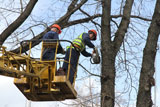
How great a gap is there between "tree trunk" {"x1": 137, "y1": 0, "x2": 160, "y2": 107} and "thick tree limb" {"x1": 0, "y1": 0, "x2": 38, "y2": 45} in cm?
291

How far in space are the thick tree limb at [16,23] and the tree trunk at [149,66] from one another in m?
2.91

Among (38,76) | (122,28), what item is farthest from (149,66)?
(38,76)

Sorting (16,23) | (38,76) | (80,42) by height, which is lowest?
(38,76)

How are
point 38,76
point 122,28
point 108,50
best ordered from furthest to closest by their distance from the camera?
point 122,28 < point 108,50 < point 38,76

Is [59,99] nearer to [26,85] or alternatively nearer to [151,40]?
[26,85]

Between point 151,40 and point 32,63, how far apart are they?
240cm

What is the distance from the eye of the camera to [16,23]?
7.87 metres

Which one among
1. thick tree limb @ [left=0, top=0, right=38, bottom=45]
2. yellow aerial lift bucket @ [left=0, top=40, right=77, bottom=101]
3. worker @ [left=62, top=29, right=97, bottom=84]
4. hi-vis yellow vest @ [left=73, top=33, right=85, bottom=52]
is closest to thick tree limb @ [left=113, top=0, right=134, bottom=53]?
worker @ [left=62, top=29, right=97, bottom=84]

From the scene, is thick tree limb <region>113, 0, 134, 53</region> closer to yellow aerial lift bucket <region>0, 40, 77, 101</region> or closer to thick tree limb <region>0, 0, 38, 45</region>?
yellow aerial lift bucket <region>0, 40, 77, 101</region>

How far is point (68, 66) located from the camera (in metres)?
6.52

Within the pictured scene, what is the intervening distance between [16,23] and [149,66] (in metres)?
3.24

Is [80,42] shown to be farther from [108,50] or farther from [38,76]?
[38,76]

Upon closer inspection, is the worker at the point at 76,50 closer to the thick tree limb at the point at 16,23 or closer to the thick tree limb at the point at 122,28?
the thick tree limb at the point at 122,28

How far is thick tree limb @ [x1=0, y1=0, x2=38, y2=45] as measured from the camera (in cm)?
780
